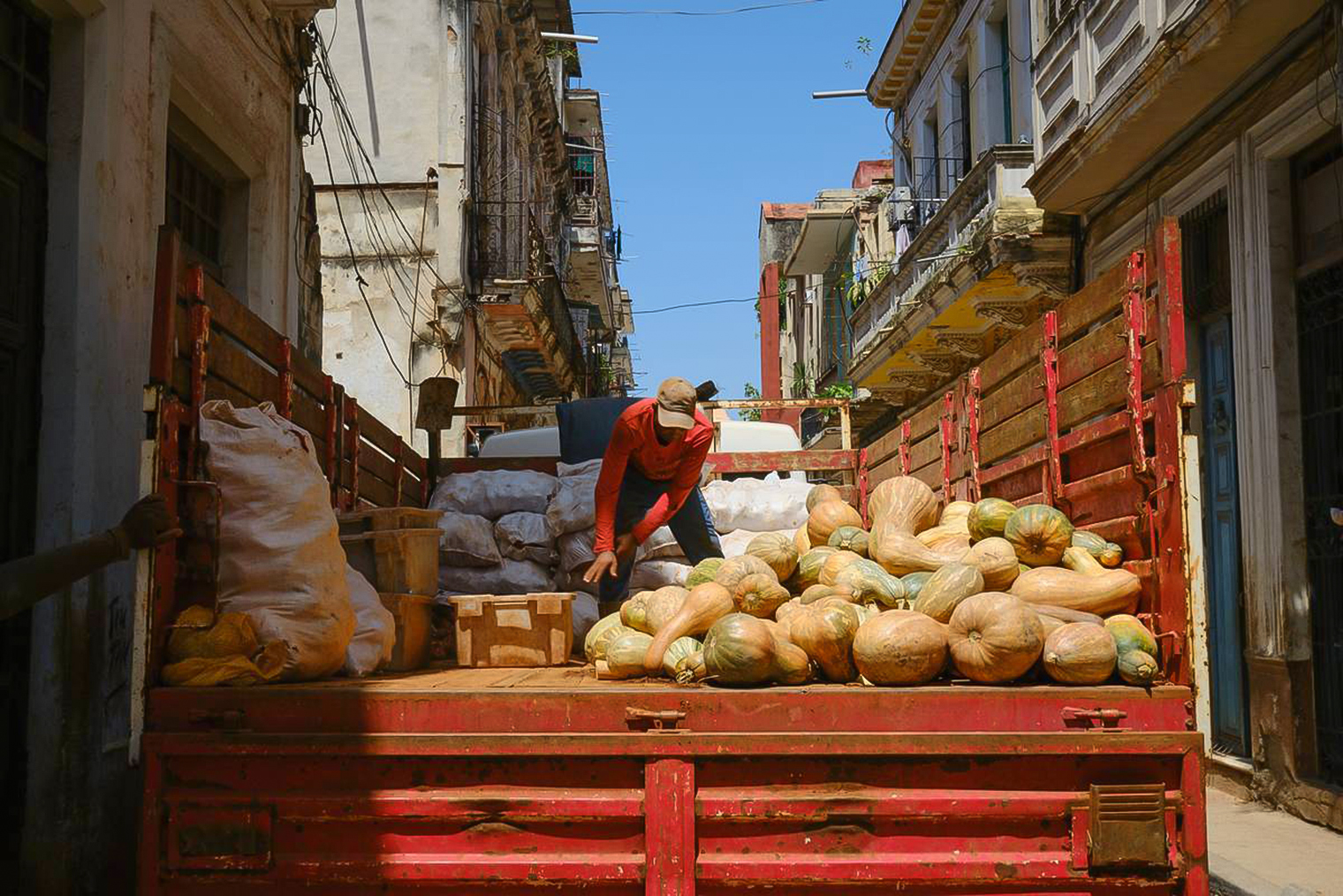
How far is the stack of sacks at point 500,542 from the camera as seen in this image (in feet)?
21.7

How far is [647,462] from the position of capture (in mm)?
6016

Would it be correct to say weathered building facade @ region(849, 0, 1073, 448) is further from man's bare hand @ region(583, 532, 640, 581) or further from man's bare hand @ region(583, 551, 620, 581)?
man's bare hand @ region(583, 551, 620, 581)

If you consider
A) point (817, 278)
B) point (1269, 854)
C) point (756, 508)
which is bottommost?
point (1269, 854)

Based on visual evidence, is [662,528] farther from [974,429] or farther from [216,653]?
[216,653]

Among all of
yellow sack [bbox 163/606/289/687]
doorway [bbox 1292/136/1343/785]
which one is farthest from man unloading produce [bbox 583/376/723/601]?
doorway [bbox 1292/136/1343/785]

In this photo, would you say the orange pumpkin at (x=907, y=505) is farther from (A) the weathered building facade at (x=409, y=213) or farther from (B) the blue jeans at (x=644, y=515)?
(A) the weathered building facade at (x=409, y=213)

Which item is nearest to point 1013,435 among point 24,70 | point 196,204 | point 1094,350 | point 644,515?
point 1094,350

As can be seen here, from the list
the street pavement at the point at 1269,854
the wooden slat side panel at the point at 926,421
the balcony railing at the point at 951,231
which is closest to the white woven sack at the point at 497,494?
the wooden slat side panel at the point at 926,421

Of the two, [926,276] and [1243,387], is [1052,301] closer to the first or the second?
[926,276]

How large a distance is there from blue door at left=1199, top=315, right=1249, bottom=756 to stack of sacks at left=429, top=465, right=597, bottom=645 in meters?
5.27

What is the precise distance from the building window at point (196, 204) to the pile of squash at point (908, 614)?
4465 millimetres

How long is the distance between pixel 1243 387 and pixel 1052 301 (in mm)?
5263

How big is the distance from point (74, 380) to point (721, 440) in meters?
6.39

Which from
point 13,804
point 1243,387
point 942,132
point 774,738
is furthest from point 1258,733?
point 942,132
